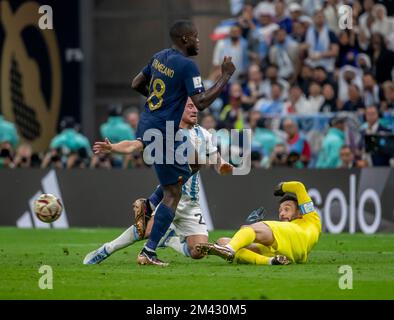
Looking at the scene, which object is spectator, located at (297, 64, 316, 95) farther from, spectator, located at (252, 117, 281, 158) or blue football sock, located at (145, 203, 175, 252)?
blue football sock, located at (145, 203, 175, 252)

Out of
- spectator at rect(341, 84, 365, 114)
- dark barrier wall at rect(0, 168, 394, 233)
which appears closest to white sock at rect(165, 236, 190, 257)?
dark barrier wall at rect(0, 168, 394, 233)

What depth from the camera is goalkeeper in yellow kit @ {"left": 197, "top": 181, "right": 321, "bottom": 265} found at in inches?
486

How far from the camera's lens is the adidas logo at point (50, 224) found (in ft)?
66.3

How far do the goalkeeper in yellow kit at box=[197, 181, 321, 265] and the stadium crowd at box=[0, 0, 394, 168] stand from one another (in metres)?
6.59

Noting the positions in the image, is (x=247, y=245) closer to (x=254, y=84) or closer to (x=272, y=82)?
(x=272, y=82)

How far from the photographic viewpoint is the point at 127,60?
26.9 meters

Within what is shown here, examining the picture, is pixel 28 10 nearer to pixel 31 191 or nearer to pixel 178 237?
pixel 31 191

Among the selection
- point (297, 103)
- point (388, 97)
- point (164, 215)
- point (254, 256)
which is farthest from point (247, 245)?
point (297, 103)

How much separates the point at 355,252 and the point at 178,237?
2.63 meters

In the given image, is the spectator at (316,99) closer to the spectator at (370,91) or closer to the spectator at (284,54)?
the spectator at (370,91)

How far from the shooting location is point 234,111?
2169cm

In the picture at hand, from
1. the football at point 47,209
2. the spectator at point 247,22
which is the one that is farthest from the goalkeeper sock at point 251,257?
the spectator at point 247,22

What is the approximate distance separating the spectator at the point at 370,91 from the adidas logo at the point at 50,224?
218 inches

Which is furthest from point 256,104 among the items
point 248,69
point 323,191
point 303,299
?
point 303,299
